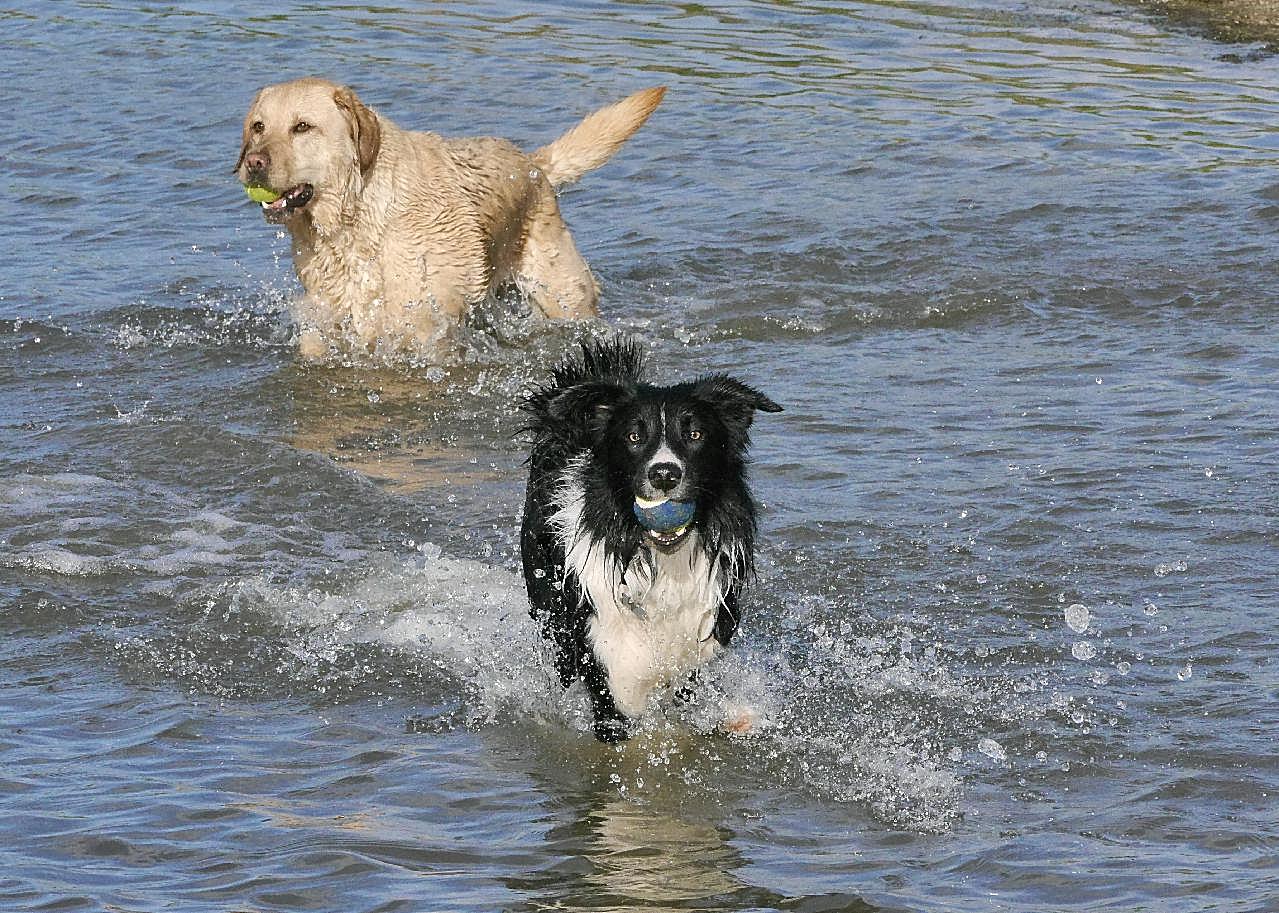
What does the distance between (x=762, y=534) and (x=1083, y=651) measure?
151 centimetres

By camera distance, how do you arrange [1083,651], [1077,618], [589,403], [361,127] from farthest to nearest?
1. [361,127]
2. [1077,618]
3. [1083,651]
4. [589,403]

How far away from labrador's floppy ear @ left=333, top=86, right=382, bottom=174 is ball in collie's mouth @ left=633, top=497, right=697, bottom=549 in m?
4.62

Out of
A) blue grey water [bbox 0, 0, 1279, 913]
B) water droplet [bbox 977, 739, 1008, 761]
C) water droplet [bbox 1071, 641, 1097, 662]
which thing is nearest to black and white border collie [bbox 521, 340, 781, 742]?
blue grey water [bbox 0, 0, 1279, 913]

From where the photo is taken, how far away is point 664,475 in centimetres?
493

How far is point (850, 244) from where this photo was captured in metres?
11.0

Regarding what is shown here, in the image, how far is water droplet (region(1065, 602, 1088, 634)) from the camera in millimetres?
6043

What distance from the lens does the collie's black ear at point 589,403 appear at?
5.25m

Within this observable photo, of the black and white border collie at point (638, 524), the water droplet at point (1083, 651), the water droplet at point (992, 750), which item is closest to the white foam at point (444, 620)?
the black and white border collie at point (638, 524)

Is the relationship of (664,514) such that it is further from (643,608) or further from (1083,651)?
(1083,651)

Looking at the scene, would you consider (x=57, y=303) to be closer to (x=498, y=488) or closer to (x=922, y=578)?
(x=498, y=488)

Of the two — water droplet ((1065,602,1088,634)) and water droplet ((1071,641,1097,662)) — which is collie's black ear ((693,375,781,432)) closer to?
water droplet ((1071,641,1097,662))

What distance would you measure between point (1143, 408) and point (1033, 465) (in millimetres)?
866

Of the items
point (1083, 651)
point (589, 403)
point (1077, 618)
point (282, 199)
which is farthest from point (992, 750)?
point (282, 199)

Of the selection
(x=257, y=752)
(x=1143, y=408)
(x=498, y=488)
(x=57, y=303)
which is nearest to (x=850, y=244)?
(x=1143, y=408)
